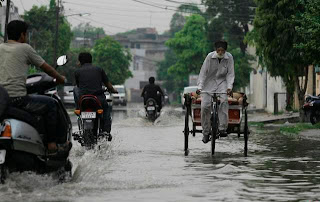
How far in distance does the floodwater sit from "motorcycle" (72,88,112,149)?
8.4 inches

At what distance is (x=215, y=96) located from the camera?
15.1 meters

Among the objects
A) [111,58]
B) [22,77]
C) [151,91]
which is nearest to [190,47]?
[111,58]

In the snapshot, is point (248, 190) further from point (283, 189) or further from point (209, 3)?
point (209, 3)

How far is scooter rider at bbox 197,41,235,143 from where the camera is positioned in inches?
592

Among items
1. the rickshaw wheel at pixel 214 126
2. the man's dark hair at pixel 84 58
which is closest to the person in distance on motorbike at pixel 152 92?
the man's dark hair at pixel 84 58

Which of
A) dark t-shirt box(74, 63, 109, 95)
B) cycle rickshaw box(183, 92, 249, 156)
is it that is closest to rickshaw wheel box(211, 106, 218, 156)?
cycle rickshaw box(183, 92, 249, 156)

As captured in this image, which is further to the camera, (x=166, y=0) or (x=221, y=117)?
(x=166, y=0)

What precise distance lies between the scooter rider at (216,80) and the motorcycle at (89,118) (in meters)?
1.78

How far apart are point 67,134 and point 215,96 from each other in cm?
569

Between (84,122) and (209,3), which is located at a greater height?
(209,3)

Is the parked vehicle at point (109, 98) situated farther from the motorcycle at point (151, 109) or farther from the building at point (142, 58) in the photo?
the building at point (142, 58)

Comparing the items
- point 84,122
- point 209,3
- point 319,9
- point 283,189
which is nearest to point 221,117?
point 84,122

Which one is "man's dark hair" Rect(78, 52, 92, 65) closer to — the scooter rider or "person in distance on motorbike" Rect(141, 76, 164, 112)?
the scooter rider

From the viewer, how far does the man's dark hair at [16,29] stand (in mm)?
9445
